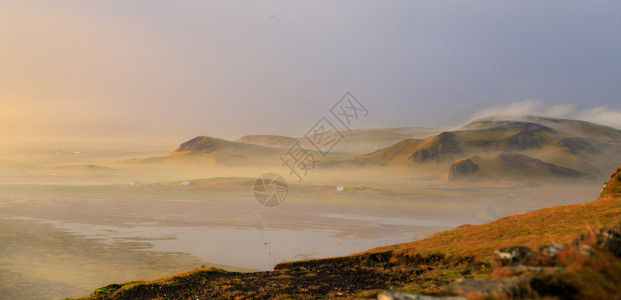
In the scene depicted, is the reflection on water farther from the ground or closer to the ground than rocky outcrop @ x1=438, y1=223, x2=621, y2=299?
closer to the ground

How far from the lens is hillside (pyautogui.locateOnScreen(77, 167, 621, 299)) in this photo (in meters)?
11.6

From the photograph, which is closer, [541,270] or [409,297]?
[409,297]

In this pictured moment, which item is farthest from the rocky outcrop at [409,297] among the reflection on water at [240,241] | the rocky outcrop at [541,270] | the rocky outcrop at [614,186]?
the reflection on water at [240,241]

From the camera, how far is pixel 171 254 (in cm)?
10069

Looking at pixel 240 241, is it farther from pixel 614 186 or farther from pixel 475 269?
pixel 475 269

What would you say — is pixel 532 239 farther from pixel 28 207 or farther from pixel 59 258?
pixel 28 207

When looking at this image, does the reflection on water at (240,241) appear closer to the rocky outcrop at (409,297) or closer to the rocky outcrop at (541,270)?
the rocky outcrop at (541,270)

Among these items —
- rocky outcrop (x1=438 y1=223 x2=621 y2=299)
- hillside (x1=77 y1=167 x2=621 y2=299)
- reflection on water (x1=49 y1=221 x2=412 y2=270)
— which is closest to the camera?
rocky outcrop (x1=438 y1=223 x2=621 y2=299)

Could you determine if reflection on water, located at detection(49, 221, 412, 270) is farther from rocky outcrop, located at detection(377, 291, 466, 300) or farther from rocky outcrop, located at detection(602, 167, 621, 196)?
rocky outcrop, located at detection(377, 291, 466, 300)

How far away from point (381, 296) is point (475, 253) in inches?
653

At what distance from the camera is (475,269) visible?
77.1 feet

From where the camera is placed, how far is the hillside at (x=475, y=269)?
38.1 feet

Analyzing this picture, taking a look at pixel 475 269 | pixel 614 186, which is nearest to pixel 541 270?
pixel 475 269

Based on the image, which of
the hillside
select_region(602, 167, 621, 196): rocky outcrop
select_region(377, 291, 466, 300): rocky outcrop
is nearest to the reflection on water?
the hillside
